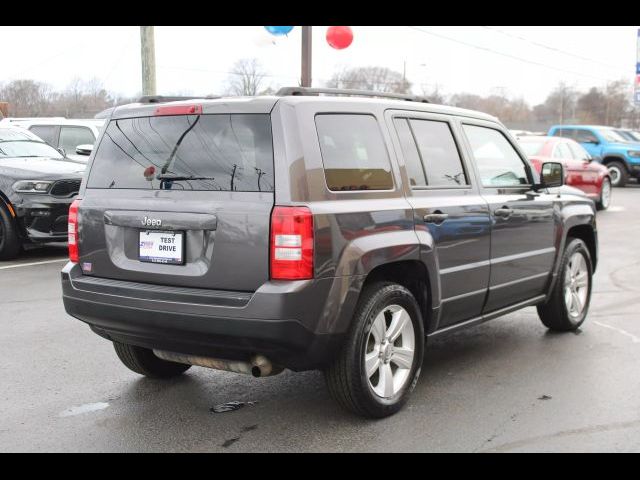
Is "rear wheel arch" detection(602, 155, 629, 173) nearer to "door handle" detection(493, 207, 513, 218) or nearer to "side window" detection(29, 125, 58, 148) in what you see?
"side window" detection(29, 125, 58, 148)

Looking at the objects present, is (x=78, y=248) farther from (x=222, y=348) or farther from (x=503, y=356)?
(x=503, y=356)

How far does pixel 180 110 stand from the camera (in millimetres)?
4023

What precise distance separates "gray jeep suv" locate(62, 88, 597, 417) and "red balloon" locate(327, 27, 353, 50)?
31.0ft

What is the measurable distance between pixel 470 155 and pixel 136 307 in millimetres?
2483

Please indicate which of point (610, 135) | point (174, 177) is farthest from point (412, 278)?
point (610, 135)

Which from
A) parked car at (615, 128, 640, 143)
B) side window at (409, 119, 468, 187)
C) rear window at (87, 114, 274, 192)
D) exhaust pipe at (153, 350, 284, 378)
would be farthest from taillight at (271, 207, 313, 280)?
parked car at (615, 128, 640, 143)

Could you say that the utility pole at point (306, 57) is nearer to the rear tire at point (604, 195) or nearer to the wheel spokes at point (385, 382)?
the rear tire at point (604, 195)

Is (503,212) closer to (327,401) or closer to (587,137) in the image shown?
(327,401)

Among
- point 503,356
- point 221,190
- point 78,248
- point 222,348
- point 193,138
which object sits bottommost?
point 503,356

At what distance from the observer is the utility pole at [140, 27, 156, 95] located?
16062 millimetres

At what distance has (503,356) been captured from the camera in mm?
5512

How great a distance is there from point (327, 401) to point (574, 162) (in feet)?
42.9

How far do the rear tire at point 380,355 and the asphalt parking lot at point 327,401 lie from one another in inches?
5.8
